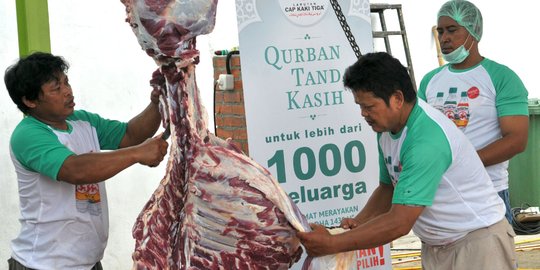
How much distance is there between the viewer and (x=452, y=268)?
4.37m

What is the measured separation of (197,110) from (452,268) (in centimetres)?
144

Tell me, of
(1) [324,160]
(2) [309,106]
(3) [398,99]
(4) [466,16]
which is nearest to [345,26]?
(2) [309,106]

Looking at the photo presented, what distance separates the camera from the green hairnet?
5430 mm

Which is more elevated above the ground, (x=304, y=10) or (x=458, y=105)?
(x=304, y=10)

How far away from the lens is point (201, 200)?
3.73 meters

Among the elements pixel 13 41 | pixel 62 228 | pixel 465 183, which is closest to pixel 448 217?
pixel 465 183

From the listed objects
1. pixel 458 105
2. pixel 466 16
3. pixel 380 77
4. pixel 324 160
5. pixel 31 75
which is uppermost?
pixel 466 16

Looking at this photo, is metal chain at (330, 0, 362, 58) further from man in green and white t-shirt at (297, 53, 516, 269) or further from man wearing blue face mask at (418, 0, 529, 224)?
man in green and white t-shirt at (297, 53, 516, 269)

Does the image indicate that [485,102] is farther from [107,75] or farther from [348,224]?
[107,75]

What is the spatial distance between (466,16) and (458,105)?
543 millimetres

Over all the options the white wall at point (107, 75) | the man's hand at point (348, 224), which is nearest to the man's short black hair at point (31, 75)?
the man's hand at point (348, 224)

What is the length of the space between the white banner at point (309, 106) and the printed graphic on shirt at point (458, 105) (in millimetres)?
841

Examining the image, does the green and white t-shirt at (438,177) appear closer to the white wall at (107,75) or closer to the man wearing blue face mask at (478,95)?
the man wearing blue face mask at (478,95)

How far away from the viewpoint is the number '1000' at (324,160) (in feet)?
18.9
